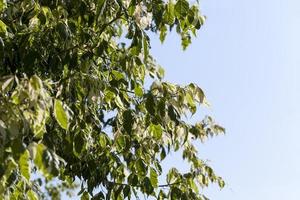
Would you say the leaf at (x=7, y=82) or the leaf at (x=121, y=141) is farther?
the leaf at (x=121, y=141)

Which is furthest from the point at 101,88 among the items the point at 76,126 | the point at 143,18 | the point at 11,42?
the point at 11,42

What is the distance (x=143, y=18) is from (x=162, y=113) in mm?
1047

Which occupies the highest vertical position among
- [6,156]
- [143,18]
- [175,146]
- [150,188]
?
[143,18]

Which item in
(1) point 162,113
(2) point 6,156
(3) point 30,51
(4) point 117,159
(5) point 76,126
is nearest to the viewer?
(2) point 6,156

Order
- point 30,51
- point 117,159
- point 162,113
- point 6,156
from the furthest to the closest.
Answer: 1. point 117,159
2. point 30,51
3. point 162,113
4. point 6,156

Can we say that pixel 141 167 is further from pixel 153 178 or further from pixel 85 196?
pixel 85 196

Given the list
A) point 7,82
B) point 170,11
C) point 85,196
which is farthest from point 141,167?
point 7,82

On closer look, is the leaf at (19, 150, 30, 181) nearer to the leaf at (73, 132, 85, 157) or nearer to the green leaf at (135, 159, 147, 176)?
the leaf at (73, 132, 85, 157)

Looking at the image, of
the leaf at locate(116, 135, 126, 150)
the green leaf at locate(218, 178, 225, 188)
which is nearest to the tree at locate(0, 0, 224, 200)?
the leaf at locate(116, 135, 126, 150)

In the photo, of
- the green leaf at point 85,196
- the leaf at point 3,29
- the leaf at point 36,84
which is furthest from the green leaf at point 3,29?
the green leaf at point 85,196

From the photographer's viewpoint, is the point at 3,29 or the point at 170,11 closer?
the point at 3,29

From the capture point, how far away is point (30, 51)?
4992 mm

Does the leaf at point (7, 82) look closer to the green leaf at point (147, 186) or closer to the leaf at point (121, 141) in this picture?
the leaf at point (121, 141)

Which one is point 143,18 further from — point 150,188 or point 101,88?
point 150,188
